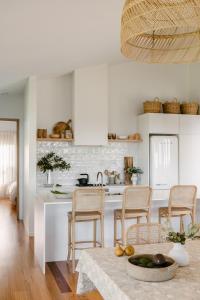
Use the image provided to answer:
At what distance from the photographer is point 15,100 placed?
8047mm

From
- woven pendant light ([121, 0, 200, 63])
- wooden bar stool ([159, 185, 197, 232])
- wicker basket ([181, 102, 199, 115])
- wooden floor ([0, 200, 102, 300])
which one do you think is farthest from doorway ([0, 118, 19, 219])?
woven pendant light ([121, 0, 200, 63])

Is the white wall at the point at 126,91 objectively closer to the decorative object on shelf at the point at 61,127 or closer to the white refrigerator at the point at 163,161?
the decorative object on shelf at the point at 61,127

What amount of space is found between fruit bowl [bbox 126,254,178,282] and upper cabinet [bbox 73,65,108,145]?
16.5 ft

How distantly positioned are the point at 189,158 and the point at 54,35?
13.1 feet

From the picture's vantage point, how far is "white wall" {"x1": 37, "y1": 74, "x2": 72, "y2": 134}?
7.21 m

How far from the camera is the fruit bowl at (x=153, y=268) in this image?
6.47 ft

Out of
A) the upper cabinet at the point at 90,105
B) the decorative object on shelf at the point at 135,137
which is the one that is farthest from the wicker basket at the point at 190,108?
the upper cabinet at the point at 90,105

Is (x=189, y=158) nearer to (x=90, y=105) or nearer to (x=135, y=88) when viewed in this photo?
(x=135, y=88)

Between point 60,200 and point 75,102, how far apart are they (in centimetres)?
296

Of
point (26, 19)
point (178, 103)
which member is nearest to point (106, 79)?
point (178, 103)

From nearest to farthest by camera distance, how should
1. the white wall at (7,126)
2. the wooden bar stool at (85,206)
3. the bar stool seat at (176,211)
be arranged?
1. the wooden bar stool at (85,206)
2. the bar stool seat at (176,211)
3. the white wall at (7,126)

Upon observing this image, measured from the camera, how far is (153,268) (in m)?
1.99

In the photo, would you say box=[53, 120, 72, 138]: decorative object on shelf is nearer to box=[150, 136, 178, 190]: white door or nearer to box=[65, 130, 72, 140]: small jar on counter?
box=[65, 130, 72, 140]: small jar on counter

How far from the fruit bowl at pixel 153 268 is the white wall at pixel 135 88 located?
18.4 ft
